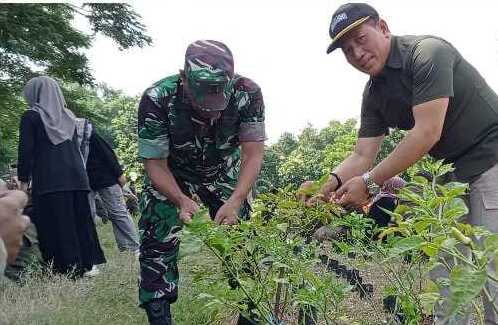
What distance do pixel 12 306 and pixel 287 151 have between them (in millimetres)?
38730

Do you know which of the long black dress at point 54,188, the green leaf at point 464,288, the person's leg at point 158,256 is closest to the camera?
the green leaf at point 464,288

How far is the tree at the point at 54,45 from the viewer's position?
40.6 feet

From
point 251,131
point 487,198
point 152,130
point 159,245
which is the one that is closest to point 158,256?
point 159,245

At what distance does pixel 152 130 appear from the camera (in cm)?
280

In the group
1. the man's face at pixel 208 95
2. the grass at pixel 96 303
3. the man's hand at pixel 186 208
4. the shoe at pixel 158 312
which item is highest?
the man's face at pixel 208 95

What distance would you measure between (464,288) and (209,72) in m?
1.83

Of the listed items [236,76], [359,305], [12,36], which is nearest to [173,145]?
[236,76]

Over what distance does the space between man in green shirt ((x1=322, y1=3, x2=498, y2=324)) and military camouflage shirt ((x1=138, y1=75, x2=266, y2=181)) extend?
558 millimetres

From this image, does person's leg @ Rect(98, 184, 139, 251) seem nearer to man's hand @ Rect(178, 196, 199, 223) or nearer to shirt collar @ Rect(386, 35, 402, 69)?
man's hand @ Rect(178, 196, 199, 223)

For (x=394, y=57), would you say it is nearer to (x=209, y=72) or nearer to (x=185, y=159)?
(x=209, y=72)

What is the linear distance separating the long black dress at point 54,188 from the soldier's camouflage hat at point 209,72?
221cm

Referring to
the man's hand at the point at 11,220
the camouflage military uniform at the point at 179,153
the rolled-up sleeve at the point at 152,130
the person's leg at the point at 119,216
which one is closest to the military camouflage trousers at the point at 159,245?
the camouflage military uniform at the point at 179,153

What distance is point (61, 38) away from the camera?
1349 cm

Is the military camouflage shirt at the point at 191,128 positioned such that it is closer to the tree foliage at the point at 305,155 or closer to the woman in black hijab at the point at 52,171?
the woman in black hijab at the point at 52,171
